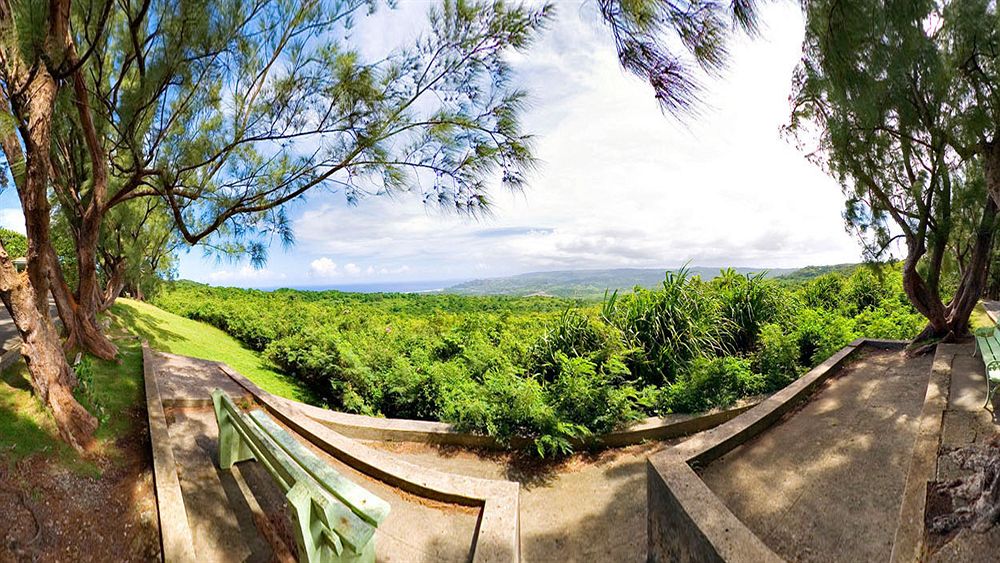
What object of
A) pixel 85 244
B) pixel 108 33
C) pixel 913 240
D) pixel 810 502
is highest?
pixel 108 33

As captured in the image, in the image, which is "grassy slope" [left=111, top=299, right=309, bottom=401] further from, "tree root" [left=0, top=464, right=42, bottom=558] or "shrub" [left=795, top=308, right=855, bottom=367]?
"shrub" [left=795, top=308, right=855, bottom=367]

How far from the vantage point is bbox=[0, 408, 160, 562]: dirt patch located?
95.3 inches

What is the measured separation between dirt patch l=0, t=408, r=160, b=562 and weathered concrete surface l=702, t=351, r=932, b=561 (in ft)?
11.9

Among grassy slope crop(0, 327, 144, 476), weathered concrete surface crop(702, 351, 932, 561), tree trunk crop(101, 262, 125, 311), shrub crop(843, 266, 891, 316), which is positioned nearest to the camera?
weathered concrete surface crop(702, 351, 932, 561)

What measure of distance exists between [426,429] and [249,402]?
2.24m

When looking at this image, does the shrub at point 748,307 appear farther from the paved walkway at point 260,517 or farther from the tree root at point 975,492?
the paved walkway at point 260,517

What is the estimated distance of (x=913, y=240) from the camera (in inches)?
212

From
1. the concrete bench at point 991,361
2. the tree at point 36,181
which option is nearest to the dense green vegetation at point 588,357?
the concrete bench at point 991,361

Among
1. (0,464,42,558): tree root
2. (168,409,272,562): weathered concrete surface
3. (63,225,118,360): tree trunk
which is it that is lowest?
(168,409,272,562): weathered concrete surface

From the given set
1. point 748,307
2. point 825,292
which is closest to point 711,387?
point 748,307

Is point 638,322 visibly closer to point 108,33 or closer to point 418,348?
point 418,348

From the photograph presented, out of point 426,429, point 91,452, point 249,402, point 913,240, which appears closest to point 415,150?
point 426,429

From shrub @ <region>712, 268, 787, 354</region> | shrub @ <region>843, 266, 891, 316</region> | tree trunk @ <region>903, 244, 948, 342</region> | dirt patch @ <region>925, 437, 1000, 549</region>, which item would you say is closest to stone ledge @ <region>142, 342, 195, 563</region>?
dirt patch @ <region>925, 437, 1000, 549</region>

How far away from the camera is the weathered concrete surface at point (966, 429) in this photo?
6.35 ft
